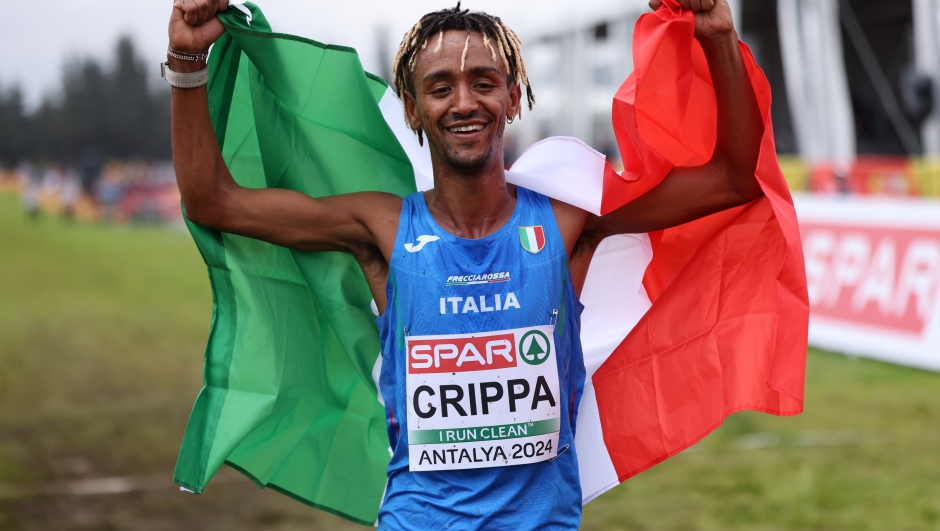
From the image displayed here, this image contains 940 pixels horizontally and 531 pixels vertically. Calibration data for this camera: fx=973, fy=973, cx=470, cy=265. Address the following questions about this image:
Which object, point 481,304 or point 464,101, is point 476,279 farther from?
point 464,101

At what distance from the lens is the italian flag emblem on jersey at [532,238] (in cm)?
270

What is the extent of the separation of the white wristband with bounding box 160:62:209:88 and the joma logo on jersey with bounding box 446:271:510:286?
89 cm

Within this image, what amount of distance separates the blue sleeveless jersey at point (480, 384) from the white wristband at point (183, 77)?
75 cm

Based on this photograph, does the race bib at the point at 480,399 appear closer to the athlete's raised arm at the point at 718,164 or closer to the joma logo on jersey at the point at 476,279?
the joma logo on jersey at the point at 476,279

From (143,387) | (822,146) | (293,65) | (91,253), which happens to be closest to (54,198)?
(91,253)

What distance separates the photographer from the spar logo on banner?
8.00 metres

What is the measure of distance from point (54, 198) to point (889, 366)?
511 inches

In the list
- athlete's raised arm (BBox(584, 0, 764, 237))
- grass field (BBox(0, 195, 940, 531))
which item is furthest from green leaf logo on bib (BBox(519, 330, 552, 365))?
grass field (BBox(0, 195, 940, 531))

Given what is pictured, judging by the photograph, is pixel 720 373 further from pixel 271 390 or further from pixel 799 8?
pixel 799 8

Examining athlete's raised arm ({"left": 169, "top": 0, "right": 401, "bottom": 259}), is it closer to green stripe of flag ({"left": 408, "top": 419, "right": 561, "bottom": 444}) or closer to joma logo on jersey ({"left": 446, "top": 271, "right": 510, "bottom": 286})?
joma logo on jersey ({"left": 446, "top": 271, "right": 510, "bottom": 286})

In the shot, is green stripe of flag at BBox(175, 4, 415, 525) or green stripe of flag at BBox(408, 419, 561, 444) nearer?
green stripe of flag at BBox(408, 419, 561, 444)

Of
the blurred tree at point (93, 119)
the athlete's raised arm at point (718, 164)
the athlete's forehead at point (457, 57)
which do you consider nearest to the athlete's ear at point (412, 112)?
the athlete's forehead at point (457, 57)

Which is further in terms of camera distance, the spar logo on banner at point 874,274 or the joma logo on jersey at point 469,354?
the spar logo on banner at point 874,274

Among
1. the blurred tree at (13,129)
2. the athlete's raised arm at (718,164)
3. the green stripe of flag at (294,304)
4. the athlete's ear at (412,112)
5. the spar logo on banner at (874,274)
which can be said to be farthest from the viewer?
the blurred tree at (13,129)
